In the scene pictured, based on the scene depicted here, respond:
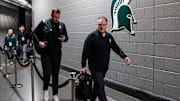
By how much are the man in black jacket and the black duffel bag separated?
120mm

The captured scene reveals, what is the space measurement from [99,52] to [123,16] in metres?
0.88

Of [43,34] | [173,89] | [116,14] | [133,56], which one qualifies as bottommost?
[173,89]

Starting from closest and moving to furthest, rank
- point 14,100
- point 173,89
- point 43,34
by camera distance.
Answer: point 173,89 → point 43,34 → point 14,100

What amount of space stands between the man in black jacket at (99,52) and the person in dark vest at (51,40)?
0.83m

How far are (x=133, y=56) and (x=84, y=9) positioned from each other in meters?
2.10

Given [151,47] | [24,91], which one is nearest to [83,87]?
[151,47]

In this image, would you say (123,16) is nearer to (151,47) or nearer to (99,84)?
(151,47)

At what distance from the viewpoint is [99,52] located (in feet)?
12.8

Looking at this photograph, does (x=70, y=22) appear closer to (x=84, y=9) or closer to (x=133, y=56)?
(x=84, y=9)

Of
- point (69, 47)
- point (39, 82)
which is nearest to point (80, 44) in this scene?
point (69, 47)

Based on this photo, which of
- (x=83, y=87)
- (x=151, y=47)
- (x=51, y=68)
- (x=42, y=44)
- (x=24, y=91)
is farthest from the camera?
(x=24, y=91)

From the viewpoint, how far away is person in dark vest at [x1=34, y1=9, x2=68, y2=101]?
465 cm

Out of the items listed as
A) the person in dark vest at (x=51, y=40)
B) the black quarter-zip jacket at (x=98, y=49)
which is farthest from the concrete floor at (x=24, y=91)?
the black quarter-zip jacket at (x=98, y=49)

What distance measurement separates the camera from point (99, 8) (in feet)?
17.8
